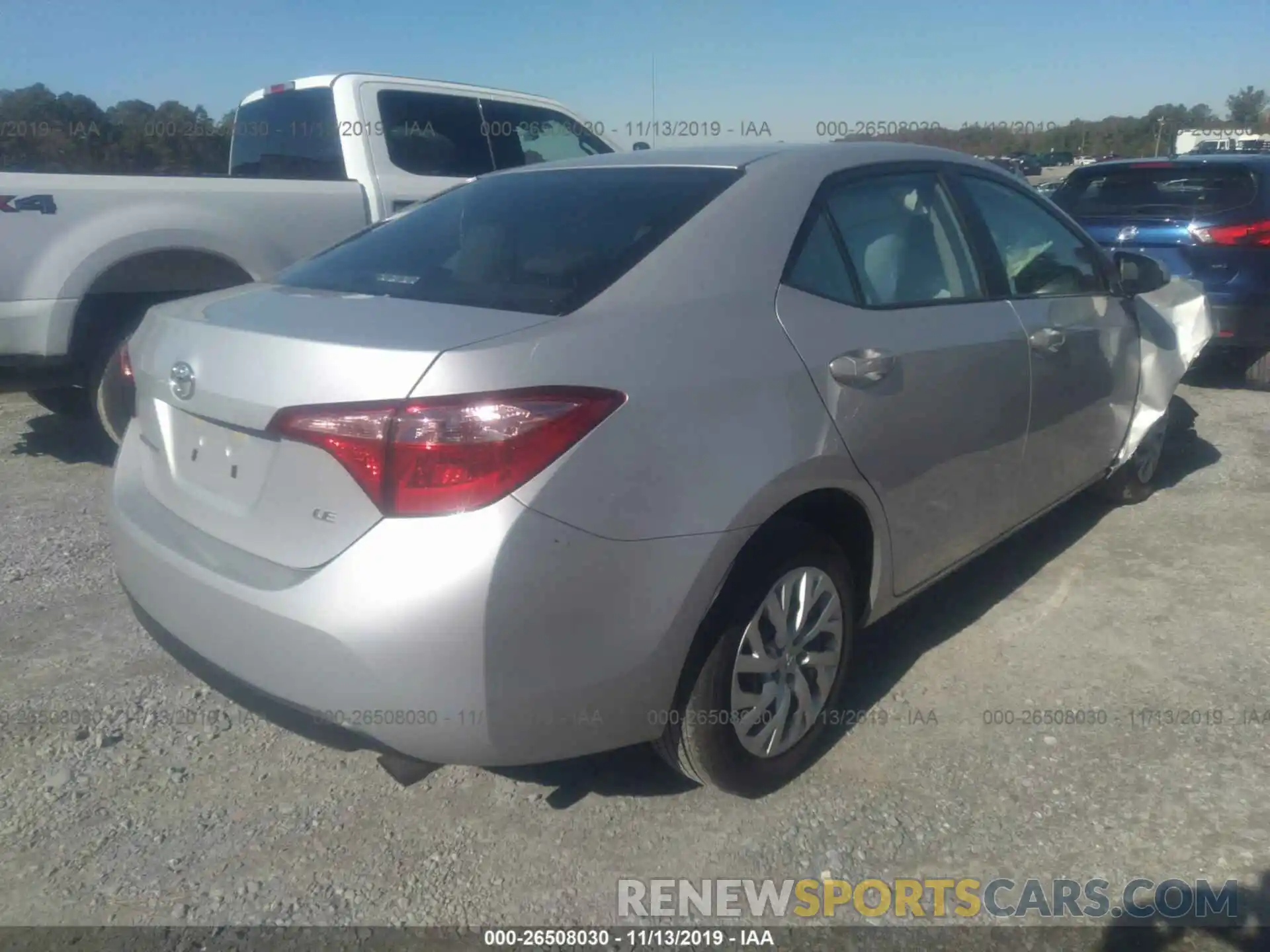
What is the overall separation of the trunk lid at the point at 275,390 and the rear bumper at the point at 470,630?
8 cm

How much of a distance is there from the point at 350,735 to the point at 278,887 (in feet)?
1.89

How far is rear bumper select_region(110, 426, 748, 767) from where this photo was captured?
1952 millimetres

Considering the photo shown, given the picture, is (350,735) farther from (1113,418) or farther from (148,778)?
(1113,418)

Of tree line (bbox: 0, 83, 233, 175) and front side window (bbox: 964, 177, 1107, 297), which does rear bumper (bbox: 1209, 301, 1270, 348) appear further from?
tree line (bbox: 0, 83, 233, 175)

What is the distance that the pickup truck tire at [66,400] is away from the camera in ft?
18.5

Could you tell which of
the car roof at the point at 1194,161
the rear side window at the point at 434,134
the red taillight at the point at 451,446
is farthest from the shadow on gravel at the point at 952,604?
the rear side window at the point at 434,134

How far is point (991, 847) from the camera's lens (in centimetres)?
255

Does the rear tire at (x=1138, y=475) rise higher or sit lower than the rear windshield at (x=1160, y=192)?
lower

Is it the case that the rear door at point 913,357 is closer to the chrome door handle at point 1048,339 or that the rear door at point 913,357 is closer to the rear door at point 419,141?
the chrome door handle at point 1048,339

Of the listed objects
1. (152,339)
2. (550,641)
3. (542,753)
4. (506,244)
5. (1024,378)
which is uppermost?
(506,244)

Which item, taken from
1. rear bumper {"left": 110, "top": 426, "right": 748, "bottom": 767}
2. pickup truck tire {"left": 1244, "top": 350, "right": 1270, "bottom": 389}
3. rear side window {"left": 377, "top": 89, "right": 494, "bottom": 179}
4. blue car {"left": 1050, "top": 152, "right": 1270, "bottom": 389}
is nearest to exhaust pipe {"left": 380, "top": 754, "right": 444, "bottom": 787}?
rear bumper {"left": 110, "top": 426, "right": 748, "bottom": 767}

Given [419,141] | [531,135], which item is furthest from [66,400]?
[531,135]

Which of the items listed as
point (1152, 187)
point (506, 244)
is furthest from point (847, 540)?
point (1152, 187)

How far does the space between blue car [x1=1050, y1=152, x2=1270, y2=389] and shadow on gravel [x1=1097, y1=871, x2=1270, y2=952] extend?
200 inches
